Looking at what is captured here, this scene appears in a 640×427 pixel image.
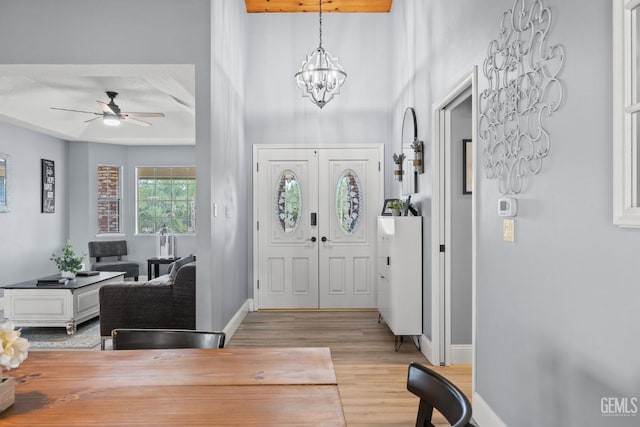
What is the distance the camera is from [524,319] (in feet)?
6.91

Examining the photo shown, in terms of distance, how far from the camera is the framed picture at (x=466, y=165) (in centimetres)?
372

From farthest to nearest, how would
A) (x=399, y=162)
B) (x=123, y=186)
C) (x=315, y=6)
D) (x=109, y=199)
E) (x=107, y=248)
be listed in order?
(x=123, y=186), (x=109, y=199), (x=107, y=248), (x=315, y=6), (x=399, y=162)

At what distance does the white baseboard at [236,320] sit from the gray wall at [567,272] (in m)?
2.55

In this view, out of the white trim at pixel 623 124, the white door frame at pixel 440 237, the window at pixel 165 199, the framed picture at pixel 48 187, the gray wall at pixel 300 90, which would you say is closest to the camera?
the white trim at pixel 623 124

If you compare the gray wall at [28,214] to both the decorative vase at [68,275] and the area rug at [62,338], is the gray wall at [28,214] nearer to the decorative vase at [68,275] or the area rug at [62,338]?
the decorative vase at [68,275]

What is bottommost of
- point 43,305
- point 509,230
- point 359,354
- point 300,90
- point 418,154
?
point 359,354

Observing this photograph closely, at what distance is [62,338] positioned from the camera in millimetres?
4453

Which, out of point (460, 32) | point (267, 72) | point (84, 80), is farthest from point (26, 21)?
point (460, 32)

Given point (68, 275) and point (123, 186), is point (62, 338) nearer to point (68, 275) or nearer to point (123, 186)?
point (68, 275)

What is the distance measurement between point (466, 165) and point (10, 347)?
3.36m

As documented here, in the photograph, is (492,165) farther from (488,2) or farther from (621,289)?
(621,289)

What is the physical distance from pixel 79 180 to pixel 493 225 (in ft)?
24.2

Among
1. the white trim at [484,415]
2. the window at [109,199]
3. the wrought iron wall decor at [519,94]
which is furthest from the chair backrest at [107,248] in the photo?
the wrought iron wall decor at [519,94]

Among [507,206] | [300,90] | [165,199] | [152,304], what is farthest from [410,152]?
[165,199]
